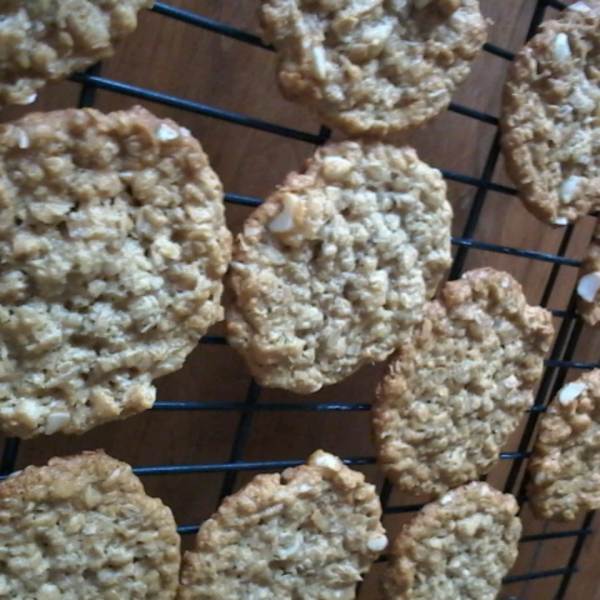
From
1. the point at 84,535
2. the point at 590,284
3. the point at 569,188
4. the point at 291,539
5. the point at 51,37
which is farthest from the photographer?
the point at 590,284

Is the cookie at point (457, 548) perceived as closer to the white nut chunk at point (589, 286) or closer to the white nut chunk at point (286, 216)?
the white nut chunk at point (589, 286)

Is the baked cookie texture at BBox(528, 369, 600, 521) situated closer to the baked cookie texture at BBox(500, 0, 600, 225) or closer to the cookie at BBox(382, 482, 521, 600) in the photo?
the cookie at BBox(382, 482, 521, 600)

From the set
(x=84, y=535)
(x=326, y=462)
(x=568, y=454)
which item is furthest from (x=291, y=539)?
(x=568, y=454)

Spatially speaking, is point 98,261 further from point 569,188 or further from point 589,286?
point 589,286

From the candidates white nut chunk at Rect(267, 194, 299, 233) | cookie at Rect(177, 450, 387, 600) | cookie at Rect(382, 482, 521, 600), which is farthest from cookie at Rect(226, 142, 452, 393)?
cookie at Rect(382, 482, 521, 600)

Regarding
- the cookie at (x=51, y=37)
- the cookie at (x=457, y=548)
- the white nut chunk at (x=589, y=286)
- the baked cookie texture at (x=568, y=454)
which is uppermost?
the cookie at (x=51, y=37)

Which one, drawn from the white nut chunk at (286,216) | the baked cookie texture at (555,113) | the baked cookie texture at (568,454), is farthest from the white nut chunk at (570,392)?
the white nut chunk at (286,216)
